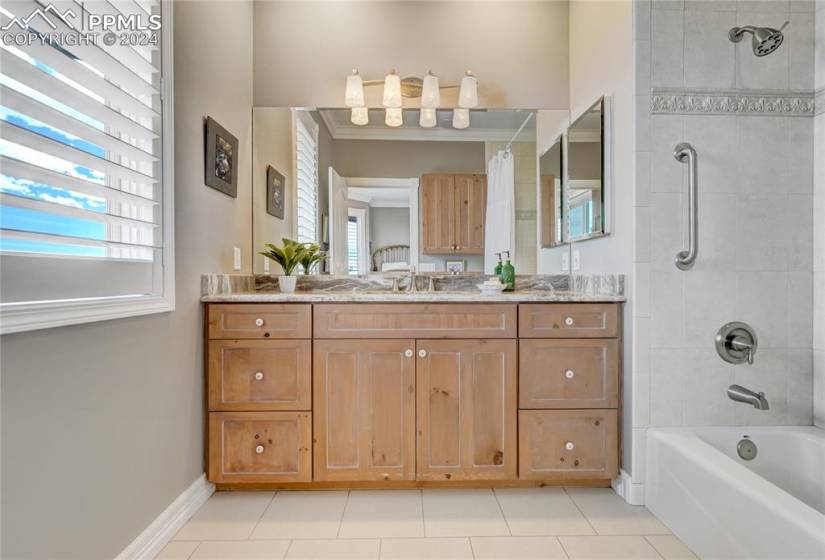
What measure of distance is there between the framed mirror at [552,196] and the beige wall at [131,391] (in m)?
1.67

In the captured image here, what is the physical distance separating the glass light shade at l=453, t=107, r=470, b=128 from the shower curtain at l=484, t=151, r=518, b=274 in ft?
0.84

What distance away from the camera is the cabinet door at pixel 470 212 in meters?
2.42

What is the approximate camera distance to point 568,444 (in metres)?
1.84

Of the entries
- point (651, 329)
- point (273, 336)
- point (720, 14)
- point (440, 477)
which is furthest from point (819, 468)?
point (273, 336)

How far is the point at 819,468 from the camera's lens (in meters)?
1.60

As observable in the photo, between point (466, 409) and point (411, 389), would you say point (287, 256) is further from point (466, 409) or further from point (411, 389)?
point (466, 409)

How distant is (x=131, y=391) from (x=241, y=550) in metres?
0.69

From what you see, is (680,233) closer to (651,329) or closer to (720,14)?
(651,329)

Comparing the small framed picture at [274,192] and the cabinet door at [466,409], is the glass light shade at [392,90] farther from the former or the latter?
the cabinet door at [466,409]

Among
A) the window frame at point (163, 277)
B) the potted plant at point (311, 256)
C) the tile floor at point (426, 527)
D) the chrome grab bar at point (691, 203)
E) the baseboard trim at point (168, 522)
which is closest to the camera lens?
the window frame at point (163, 277)

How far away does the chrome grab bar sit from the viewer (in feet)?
5.61

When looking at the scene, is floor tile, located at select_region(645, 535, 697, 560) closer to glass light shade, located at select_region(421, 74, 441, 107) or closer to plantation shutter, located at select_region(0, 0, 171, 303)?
plantation shutter, located at select_region(0, 0, 171, 303)

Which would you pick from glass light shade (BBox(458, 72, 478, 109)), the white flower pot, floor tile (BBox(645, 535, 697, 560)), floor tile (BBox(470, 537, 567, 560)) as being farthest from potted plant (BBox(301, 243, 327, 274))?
floor tile (BBox(645, 535, 697, 560))

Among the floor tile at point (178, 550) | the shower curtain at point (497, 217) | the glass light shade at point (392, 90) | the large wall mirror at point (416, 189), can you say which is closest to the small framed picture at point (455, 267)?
the large wall mirror at point (416, 189)
